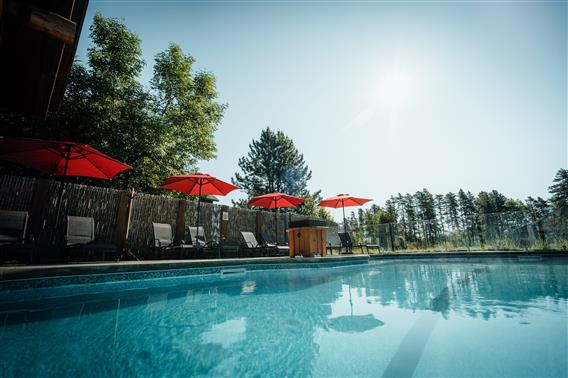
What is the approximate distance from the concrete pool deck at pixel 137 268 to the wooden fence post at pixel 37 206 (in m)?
2.36

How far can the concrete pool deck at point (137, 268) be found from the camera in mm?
3920

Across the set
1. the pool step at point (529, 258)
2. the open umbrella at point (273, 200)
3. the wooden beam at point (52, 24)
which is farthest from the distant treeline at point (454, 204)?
the wooden beam at point (52, 24)

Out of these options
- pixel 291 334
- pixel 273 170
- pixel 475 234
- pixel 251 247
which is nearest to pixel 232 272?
pixel 251 247

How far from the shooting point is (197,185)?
8.72m

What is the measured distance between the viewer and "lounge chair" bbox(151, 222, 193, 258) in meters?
7.73

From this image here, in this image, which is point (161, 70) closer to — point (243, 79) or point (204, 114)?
point (204, 114)

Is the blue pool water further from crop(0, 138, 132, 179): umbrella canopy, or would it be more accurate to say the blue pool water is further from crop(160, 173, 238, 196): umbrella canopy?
crop(160, 173, 238, 196): umbrella canopy

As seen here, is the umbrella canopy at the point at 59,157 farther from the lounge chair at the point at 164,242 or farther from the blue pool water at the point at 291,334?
the blue pool water at the point at 291,334

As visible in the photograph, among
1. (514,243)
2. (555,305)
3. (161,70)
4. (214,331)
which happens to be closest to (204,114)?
(161,70)

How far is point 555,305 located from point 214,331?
445cm

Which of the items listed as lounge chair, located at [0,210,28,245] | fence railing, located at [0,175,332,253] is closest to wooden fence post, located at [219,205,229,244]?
fence railing, located at [0,175,332,253]

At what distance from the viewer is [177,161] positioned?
12.9m

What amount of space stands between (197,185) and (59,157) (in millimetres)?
3689

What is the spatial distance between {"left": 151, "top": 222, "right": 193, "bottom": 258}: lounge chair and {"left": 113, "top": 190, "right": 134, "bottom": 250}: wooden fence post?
0.79 metres
